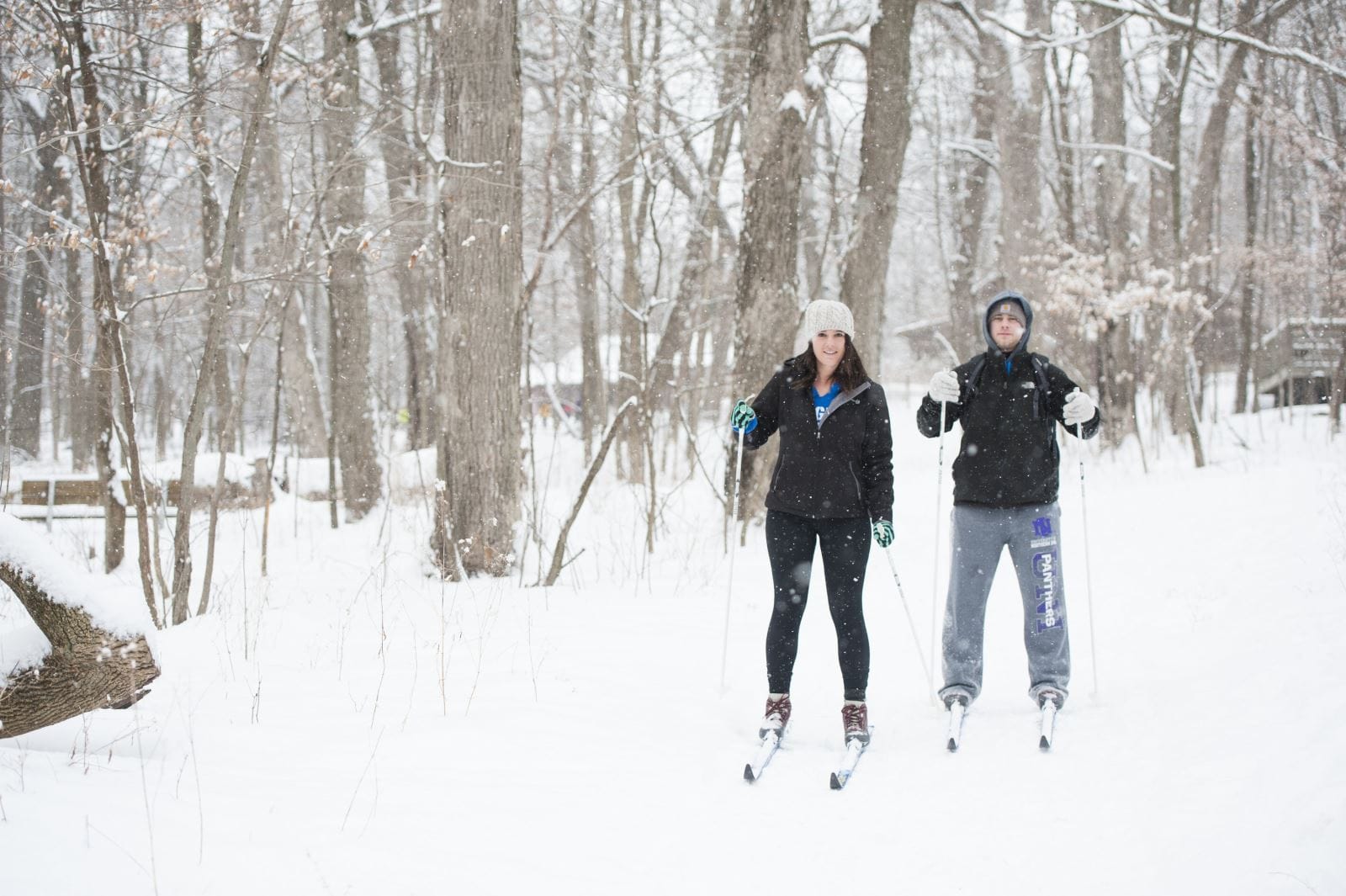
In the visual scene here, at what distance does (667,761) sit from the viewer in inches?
137

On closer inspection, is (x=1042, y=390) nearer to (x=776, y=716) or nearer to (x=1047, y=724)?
(x=1047, y=724)

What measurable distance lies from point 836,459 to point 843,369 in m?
0.38

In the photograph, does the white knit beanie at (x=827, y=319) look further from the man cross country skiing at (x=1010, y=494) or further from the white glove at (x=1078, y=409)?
the white glove at (x=1078, y=409)

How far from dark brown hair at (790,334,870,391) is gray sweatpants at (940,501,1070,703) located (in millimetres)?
879

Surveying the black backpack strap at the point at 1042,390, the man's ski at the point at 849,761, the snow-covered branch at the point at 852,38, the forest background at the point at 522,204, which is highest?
the snow-covered branch at the point at 852,38

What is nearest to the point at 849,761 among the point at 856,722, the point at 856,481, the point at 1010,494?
the point at 856,722

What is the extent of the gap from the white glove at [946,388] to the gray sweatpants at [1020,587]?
0.51m

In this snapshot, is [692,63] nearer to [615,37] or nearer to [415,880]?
[615,37]

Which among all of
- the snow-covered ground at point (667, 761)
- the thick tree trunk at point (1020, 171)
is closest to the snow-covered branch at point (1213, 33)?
the thick tree trunk at point (1020, 171)

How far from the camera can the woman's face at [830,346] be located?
12.0 feet

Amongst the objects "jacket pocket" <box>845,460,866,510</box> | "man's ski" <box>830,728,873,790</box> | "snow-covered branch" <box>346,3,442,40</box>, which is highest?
"snow-covered branch" <box>346,3,442,40</box>

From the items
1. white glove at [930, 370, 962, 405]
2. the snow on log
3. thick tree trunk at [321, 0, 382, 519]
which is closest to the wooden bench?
thick tree trunk at [321, 0, 382, 519]

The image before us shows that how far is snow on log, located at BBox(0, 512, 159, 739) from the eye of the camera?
2.74 meters

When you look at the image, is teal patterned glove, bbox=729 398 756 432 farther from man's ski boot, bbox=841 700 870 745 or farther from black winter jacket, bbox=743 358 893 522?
man's ski boot, bbox=841 700 870 745
